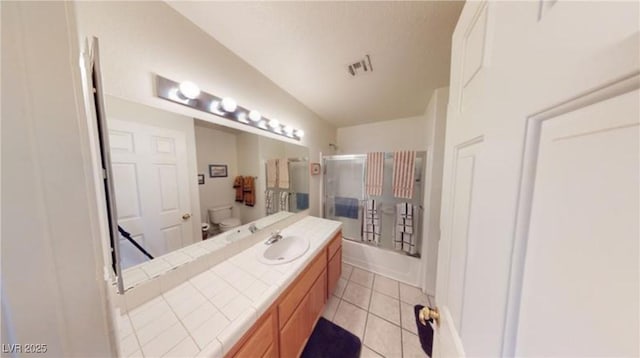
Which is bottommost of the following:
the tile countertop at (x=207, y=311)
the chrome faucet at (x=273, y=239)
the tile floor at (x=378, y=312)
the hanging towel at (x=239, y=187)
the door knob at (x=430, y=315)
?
the tile floor at (x=378, y=312)

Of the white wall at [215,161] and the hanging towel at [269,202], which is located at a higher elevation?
the white wall at [215,161]

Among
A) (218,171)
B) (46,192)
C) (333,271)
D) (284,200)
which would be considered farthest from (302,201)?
(46,192)

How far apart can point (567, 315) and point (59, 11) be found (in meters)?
0.82

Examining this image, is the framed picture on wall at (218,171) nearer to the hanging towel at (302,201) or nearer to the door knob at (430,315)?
the hanging towel at (302,201)

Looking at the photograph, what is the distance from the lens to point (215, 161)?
1265mm

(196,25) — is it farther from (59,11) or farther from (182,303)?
(182,303)

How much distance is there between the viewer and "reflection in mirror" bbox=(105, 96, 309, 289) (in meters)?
0.85

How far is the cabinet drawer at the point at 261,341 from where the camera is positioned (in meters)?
0.78

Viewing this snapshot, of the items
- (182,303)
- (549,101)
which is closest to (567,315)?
(549,101)

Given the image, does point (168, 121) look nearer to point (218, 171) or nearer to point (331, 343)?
point (218, 171)

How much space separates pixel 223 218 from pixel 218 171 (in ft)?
1.13

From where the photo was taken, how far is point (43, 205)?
9.8 inches

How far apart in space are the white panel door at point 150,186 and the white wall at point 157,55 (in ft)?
0.59

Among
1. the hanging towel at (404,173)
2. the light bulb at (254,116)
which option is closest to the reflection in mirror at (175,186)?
the light bulb at (254,116)
